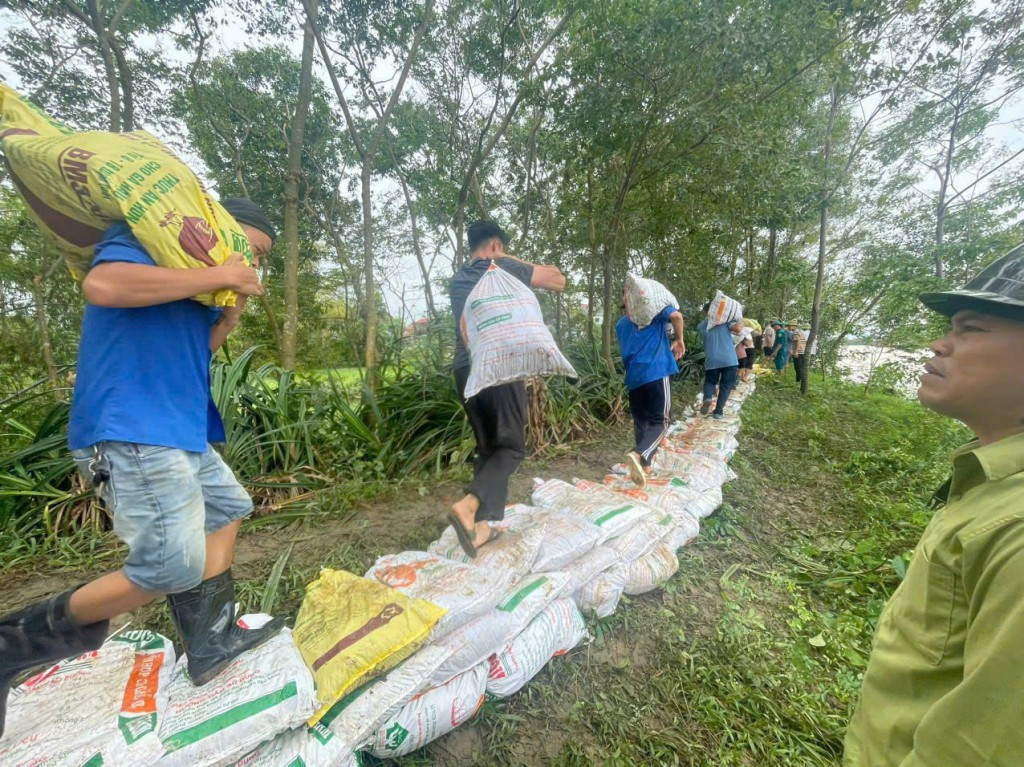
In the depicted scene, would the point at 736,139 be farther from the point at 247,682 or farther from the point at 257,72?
the point at 257,72

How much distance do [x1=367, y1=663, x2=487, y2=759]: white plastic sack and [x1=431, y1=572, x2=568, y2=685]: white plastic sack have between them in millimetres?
37

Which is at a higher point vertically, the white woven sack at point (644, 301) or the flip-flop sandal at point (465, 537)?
the white woven sack at point (644, 301)

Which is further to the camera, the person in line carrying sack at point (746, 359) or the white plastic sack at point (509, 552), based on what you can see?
the person in line carrying sack at point (746, 359)

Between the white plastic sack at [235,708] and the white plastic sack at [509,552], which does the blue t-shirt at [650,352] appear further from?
the white plastic sack at [235,708]

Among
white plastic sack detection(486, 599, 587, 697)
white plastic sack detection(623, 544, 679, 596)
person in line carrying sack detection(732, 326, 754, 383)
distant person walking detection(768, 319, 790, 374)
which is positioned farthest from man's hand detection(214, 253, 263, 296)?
distant person walking detection(768, 319, 790, 374)

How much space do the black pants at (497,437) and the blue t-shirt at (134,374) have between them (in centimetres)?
102

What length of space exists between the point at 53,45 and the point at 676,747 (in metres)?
9.37

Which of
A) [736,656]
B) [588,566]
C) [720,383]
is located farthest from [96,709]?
[720,383]

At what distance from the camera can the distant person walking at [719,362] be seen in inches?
188

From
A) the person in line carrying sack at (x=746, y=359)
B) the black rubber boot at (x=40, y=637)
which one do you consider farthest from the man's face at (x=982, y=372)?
the person in line carrying sack at (x=746, y=359)

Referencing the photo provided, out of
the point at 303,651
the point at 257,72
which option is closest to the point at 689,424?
the point at 303,651

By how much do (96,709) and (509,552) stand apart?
4.12 feet

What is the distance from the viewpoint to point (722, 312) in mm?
4801

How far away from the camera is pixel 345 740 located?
1041 millimetres
